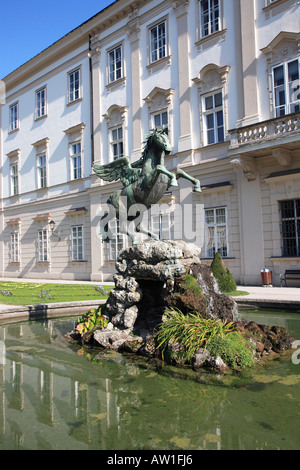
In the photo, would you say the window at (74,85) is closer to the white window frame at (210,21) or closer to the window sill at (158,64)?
the window sill at (158,64)

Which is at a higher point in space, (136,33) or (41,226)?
(136,33)

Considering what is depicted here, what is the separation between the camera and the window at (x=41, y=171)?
2743 centimetres

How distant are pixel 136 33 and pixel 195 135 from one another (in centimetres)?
730

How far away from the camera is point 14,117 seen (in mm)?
31000

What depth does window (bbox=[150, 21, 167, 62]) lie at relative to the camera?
770 inches

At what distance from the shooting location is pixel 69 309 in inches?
419

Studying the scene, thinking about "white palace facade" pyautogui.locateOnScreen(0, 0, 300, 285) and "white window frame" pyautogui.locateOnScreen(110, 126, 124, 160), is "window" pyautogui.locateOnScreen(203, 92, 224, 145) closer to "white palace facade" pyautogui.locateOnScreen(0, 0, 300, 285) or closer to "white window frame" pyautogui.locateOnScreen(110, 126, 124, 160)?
"white palace facade" pyautogui.locateOnScreen(0, 0, 300, 285)

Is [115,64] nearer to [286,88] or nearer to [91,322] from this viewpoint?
[286,88]

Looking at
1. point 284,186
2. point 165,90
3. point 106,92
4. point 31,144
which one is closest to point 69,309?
point 284,186

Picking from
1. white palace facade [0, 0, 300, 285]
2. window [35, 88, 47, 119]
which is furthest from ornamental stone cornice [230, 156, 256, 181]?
window [35, 88, 47, 119]

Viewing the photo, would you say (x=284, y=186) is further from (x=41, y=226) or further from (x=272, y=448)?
(x=41, y=226)

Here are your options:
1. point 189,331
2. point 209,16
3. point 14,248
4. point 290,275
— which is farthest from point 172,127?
point 14,248

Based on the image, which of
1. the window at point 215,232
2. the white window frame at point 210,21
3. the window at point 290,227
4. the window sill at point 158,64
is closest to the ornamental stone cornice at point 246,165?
the window at point 290,227

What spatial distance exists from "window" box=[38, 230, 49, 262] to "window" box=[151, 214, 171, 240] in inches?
388
